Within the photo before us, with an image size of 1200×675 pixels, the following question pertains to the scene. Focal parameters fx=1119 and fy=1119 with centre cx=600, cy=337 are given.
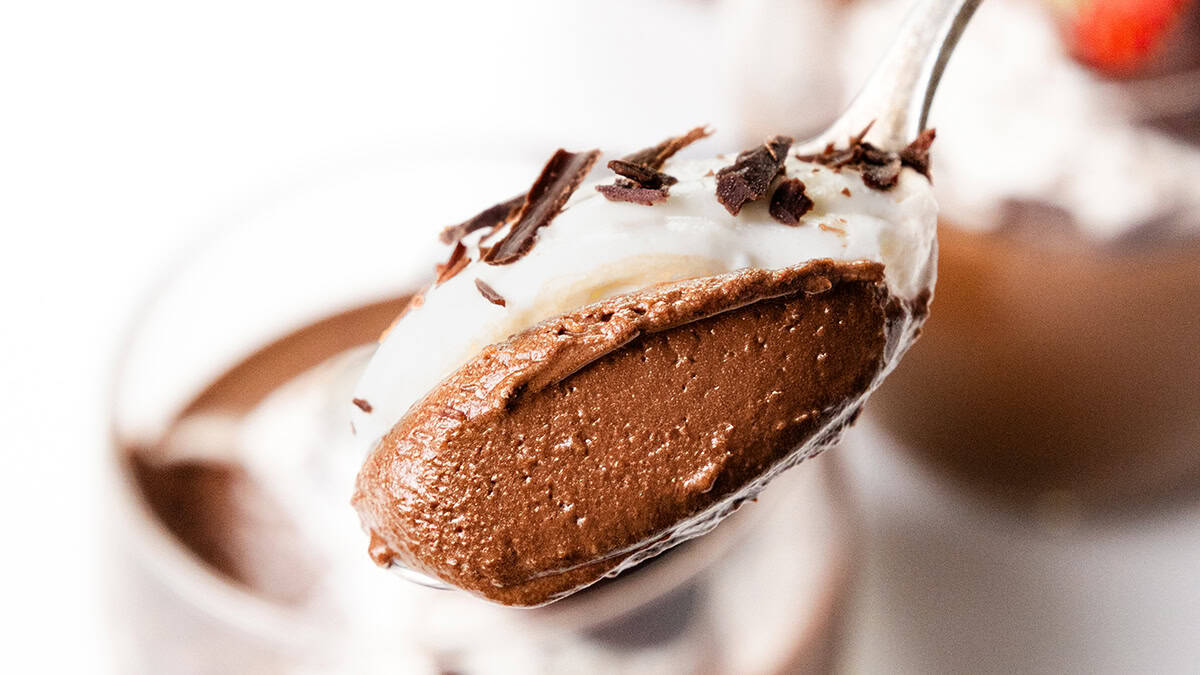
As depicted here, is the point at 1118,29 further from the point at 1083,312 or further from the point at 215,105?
the point at 215,105

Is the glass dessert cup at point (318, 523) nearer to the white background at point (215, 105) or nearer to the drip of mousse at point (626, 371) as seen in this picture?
the drip of mousse at point (626, 371)

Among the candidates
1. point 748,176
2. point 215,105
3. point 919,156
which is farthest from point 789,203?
point 215,105

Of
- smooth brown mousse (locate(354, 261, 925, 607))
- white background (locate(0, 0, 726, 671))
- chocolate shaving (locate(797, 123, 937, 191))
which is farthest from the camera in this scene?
white background (locate(0, 0, 726, 671))

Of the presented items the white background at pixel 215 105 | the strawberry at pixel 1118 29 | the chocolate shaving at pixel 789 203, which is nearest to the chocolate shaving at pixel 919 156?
the chocolate shaving at pixel 789 203

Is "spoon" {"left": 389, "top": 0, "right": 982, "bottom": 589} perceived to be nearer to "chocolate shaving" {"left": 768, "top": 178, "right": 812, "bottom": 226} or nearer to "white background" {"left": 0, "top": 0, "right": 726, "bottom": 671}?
"chocolate shaving" {"left": 768, "top": 178, "right": 812, "bottom": 226}

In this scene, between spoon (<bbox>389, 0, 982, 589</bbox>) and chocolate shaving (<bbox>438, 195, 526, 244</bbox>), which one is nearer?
chocolate shaving (<bbox>438, 195, 526, 244</bbox>)

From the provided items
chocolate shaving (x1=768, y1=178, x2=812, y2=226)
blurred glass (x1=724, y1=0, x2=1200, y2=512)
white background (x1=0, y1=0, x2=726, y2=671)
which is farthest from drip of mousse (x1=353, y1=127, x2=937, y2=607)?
white background (x1=0, y1=0, x2=726, y2=671)
